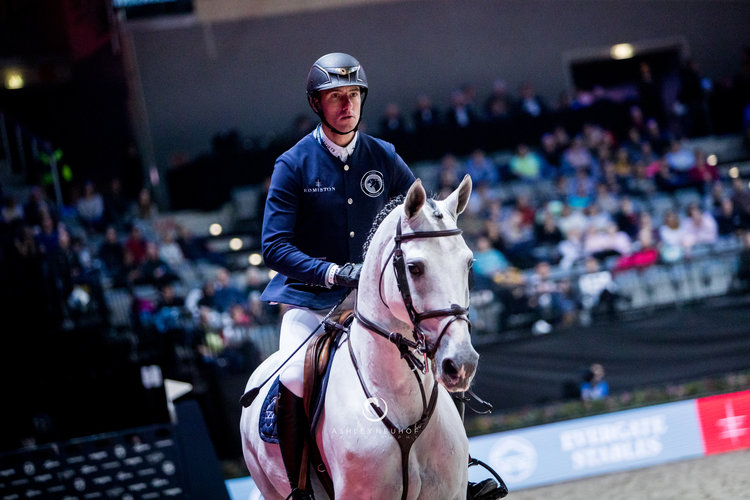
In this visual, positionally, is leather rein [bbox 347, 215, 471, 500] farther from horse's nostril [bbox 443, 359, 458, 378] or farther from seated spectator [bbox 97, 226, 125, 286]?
seated spectator [bbox 97, 226, 125, 286]

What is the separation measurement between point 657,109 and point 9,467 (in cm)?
1205

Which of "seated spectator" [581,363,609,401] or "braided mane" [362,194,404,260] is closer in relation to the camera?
"braided mane" [362,194,404,260]

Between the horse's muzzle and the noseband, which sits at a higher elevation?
the noseband

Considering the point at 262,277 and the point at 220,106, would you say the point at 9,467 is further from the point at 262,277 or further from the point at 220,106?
the point at 220,106

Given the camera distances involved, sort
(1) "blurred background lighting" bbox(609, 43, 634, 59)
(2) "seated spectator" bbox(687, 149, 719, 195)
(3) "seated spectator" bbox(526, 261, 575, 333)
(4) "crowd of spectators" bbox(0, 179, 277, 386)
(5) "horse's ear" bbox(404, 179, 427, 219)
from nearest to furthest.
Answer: (5) "horse's ear" bbox(404, 179, 427, 219) < (4) "crowd of spectators" bbox(0, 179, 277, 386) < (3) "seated spectator" bbox(526, 261, 575, 333) < (2) "seated spectator" bbox(687, 149, 719, 195) < (1) "blurred background lighting" bbox(609, 43, 634, 59)

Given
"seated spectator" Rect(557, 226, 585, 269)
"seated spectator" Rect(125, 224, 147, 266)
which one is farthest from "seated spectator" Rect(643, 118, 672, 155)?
"seated spectator" Rect(125, 224, 147, 266)

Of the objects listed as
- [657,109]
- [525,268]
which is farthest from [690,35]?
[525,268]

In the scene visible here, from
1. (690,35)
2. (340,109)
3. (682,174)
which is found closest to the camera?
(340,109)

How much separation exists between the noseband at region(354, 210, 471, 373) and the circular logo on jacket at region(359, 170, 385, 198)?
67cm

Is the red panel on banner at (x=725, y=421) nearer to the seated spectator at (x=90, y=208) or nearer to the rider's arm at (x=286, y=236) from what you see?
the rider's arm at (x=286, y=236)

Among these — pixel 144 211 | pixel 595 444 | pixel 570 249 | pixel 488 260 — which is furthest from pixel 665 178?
pixel 144 211

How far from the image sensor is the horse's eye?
2.84 m

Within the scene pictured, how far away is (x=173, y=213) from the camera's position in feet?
43.7

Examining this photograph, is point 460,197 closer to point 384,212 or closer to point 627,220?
point 384,212
